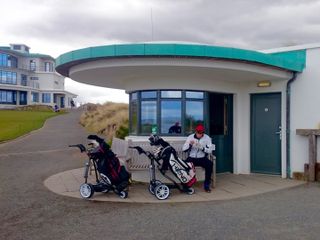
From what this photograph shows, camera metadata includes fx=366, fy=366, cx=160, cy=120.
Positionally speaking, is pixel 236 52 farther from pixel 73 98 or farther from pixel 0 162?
pixel 73 98

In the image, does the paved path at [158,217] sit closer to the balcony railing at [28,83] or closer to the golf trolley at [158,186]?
the golf trolley at [158,186]

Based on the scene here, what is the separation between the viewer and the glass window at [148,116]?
30.9 ft

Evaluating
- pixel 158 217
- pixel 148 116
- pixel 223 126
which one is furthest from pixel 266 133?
pixel 158 217

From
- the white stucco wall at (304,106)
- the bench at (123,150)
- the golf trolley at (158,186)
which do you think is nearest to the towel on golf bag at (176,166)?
the golf trolley at (158,186)

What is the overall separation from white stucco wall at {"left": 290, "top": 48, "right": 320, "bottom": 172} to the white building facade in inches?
1.0

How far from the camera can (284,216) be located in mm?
6160

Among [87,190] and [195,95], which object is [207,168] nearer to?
[195,95]

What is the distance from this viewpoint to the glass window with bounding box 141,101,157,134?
9.42 metres

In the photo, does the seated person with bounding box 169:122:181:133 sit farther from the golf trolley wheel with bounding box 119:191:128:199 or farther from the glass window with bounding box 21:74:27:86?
the glass window with bounding box 21:74:27:86

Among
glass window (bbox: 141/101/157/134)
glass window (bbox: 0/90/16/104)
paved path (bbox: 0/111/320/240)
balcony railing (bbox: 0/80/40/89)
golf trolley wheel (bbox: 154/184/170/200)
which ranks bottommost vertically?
paved path (bbox: 0/111/320/240)

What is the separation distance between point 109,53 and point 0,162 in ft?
25.6

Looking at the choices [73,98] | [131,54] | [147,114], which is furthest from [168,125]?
[73,98]

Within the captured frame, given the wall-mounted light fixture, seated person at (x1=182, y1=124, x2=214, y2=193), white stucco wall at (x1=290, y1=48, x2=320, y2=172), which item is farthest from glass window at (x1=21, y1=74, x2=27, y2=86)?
seated person at (x1=182, y1=124, x2=214, y2=193)

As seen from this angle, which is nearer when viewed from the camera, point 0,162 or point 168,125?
point 168,125
